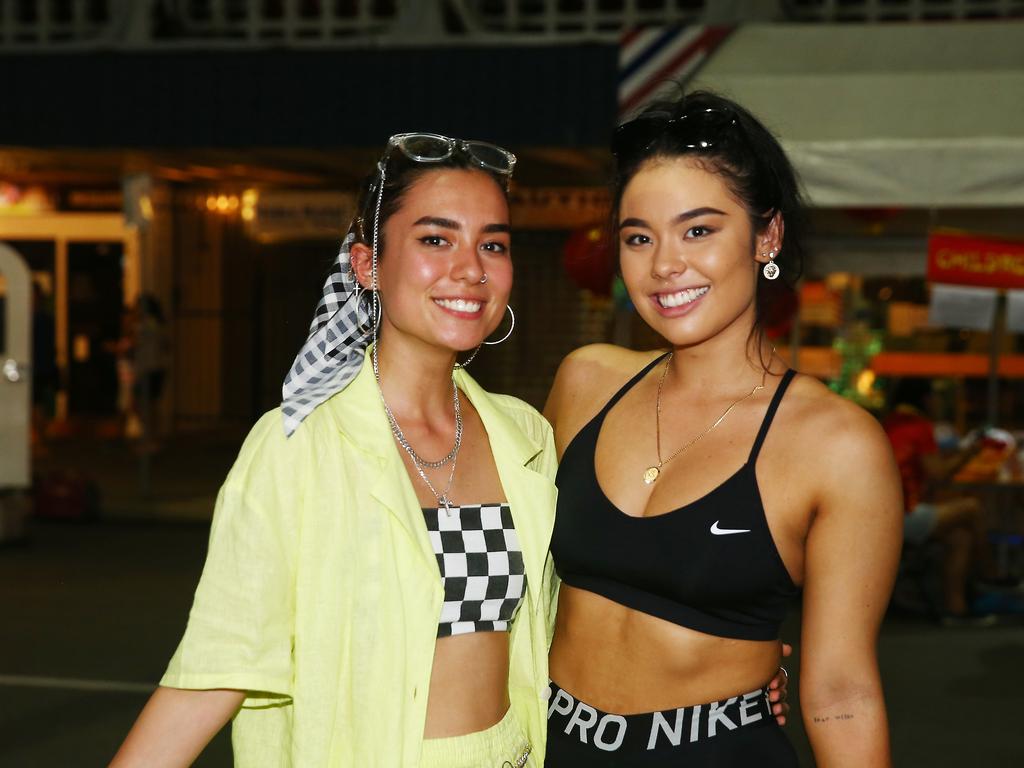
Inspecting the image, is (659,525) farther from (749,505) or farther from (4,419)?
(4,419)

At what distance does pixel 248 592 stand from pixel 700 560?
80 cm

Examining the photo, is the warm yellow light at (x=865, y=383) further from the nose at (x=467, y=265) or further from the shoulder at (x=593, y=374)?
the nose at (x=467, y=265)

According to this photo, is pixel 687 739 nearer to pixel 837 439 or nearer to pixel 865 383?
pixel 837 439

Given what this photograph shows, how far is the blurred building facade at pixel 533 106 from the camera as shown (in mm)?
7645

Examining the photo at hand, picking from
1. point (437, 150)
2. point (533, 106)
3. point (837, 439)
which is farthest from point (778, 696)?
point (533, 106)

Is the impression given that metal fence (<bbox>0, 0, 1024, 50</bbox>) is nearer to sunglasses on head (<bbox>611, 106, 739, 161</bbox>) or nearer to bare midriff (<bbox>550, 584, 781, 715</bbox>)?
sunglasses on head (<bbox>611, 106, 739, 161</bbox>)

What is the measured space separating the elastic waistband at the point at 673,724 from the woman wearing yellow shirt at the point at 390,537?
0.14m

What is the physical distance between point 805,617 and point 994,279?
6624mm

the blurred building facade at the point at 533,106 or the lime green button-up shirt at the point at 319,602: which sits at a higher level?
the blurred building facade at the point at 533,106

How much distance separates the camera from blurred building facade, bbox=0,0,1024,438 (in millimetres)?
7645

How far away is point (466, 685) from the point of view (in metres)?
2.29

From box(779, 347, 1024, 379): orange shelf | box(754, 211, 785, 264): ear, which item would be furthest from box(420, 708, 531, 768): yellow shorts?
box(779, 347, 1024, 379): orange shelf

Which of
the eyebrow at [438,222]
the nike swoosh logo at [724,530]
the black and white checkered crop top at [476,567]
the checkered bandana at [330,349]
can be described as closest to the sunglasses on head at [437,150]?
the eyebrow at [438,222]

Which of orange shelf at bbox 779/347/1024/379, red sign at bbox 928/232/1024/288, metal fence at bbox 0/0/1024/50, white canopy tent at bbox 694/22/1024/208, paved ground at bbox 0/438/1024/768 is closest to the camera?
paved ground at bbox 0/438/1024/768
